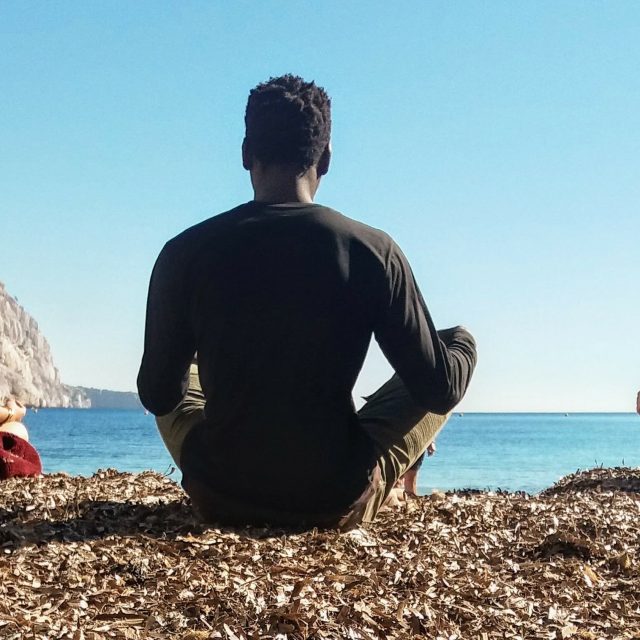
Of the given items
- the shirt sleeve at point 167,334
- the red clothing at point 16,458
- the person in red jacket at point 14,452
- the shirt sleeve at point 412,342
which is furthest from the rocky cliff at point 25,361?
the shirt sleeve at point 412,342

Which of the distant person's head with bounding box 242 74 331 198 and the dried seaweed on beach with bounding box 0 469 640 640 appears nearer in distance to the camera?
the dried seaweed on beach with bounding box 0 469 640 640

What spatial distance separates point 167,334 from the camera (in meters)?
3.99

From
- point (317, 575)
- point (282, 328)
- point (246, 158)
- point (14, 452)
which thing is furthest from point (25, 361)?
point (317, 575)

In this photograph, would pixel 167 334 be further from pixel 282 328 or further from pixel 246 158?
pixel 246 158

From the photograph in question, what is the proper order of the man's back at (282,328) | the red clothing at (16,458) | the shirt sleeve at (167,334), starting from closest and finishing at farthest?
the man's back at (282,328) → the shirt sleeve at (167,334) → the red clothing at (16,458)

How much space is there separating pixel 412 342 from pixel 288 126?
1124 mm

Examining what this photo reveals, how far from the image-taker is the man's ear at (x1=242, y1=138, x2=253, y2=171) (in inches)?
164

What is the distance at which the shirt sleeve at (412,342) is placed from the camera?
384 centimetres

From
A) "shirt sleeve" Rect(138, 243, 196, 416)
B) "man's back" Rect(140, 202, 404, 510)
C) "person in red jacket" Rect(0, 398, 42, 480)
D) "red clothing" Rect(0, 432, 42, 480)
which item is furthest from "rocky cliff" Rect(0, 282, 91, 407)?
"man's back" Rect(140, 202, 404, 510)

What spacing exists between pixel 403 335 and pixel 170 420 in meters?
1.29

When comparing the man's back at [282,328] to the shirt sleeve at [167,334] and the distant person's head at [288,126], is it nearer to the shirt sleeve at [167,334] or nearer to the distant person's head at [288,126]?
the shirt sleeve at [167,334]

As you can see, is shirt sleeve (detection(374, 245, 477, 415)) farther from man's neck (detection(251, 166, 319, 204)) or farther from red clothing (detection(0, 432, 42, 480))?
red clothing (detection(0, 432, 42, 480))

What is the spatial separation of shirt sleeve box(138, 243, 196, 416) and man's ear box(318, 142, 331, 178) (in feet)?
2.57

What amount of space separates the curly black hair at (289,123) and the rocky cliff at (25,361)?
104 metres
